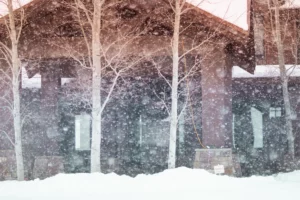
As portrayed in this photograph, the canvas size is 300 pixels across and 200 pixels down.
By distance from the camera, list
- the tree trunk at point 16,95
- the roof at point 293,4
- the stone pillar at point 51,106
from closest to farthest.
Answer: the tree trunk at point 16,95 → the stone pillar at point 51,106 → the roof at point 293,4

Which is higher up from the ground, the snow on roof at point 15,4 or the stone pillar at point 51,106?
the snow on roof at point 15,4

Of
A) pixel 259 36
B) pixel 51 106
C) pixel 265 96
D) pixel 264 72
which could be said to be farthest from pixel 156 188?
pixel 259 36

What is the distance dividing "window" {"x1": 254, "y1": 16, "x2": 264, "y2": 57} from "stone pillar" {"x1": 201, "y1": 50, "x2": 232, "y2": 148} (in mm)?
5372

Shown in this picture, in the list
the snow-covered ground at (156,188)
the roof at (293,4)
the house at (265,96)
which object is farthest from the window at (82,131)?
the roof at (293,4)

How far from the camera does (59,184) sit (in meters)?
9.32

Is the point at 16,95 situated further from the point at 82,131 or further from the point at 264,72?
the point at 264,72

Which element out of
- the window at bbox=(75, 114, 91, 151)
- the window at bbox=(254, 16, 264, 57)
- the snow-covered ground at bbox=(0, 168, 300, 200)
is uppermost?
the window at bbox=(254, 16, 264, 57)

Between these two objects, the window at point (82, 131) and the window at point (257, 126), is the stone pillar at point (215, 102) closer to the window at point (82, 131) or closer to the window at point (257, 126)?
the window at point (257, 126)

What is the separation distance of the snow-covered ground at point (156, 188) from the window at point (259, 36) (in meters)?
8.53

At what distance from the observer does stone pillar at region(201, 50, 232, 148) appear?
41.2ft

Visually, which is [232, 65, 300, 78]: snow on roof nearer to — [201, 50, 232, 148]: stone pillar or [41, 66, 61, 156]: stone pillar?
[201, 50, 232, 148]: stone pillar

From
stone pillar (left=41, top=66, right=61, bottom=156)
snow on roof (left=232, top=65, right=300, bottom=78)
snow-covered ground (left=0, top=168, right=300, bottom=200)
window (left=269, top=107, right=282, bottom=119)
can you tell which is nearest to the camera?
snow-covered ground (left=0, top=168, right=300, bottom=200)

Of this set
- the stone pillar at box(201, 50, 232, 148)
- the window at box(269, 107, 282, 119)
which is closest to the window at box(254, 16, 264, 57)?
the window at box(269, 107, 282, 119)

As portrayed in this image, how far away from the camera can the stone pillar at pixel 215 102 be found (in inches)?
495
